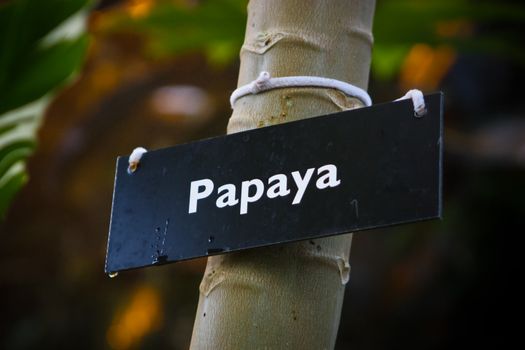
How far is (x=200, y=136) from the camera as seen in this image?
2.82 metres

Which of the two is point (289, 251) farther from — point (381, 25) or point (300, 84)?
point (381, 25)

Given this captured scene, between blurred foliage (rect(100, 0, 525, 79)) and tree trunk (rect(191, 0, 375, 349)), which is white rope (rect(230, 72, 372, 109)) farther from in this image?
blurred foliage (rect(100, 0, 525, 79))

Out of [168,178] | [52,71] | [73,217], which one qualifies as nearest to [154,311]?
[73,217]

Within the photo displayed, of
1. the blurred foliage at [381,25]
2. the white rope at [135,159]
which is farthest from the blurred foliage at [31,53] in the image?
the blurred foliage at [381,25]

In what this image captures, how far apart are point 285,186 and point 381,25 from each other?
126cm

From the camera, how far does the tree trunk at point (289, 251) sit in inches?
20.5

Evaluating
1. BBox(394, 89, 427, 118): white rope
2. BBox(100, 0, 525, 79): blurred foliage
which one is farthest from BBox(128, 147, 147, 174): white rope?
BBox(100, 0, 525, 79): blurred foliage

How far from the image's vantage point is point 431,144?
20.4 inches

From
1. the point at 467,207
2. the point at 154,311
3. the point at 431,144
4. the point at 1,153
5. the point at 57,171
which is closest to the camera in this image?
the point at 431,144

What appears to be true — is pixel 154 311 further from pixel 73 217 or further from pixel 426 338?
pixel 426 338

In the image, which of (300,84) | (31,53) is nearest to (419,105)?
(300,84)

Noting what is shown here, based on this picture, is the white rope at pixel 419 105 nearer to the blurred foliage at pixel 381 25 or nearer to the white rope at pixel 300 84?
the white rope at pixel 300 84

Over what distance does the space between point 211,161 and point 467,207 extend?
179cm

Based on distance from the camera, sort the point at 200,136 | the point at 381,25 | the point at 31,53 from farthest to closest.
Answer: the point at 200,136 < the point at 381,25 < the point at 31,53
